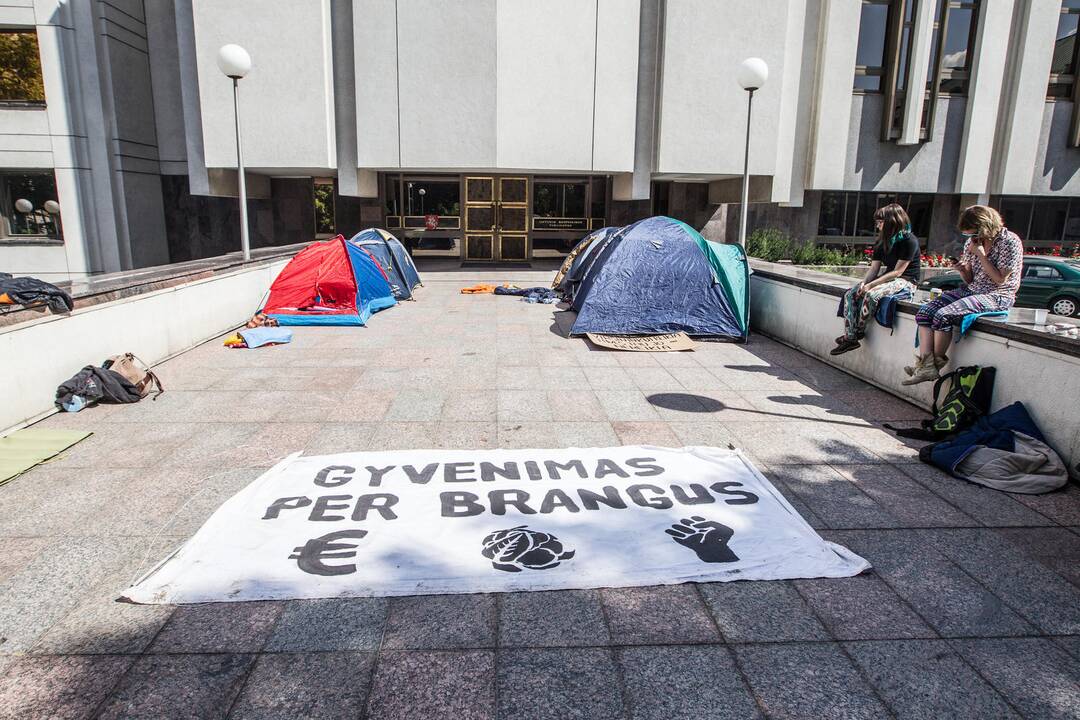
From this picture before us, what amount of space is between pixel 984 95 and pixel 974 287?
18139 millimetres

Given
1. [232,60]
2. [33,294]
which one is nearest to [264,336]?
[33,294]

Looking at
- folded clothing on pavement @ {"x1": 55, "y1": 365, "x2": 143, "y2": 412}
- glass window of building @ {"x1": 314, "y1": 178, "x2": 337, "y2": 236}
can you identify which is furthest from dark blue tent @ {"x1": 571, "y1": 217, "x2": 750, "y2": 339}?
glass window of building @ {"x1": 314, "y1": 178, "x2": 337, "y2": 236}

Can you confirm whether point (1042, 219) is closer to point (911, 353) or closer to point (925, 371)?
point (911, 353)

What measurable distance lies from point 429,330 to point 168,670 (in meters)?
8.08

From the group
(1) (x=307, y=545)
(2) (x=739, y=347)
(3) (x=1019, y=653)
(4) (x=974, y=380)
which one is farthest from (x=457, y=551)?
(2) (x=739, y=347)

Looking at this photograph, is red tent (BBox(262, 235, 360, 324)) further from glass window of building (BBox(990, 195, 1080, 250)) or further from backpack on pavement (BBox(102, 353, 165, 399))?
glass window of building (BBox(990, 195, 1080, 250))

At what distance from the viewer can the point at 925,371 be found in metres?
6.34

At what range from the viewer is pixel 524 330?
35.4ft

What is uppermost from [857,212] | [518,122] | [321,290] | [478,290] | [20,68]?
[20,68]

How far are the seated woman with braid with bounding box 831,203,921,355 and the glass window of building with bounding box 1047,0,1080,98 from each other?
18939 mm

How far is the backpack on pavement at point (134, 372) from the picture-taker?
6824mm

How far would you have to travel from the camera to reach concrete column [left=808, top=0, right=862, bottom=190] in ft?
61.7

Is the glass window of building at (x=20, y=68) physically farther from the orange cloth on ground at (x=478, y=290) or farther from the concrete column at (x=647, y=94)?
the concrete column at (x=647, y=94)

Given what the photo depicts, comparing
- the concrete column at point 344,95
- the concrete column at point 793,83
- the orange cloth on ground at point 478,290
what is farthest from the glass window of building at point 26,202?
the concrete column at point 793,83
